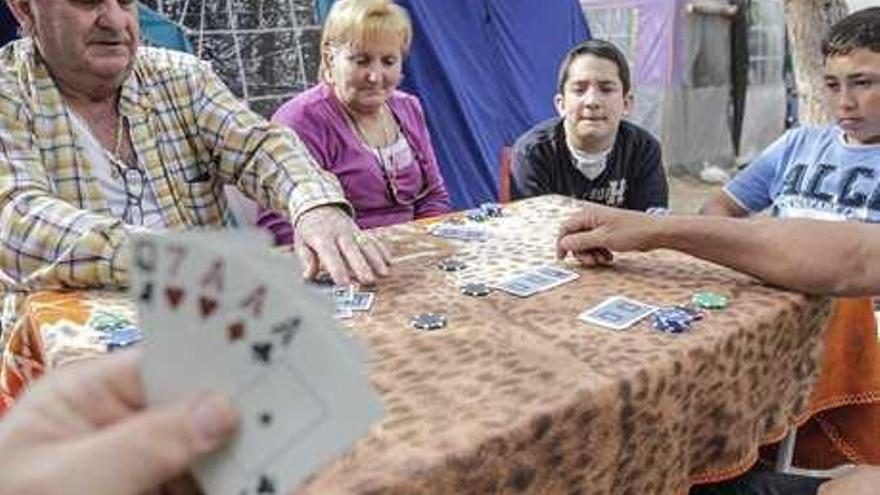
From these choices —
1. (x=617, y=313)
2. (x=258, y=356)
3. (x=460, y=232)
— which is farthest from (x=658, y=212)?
(x=258, y=356)

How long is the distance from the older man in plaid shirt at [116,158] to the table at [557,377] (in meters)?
0.10

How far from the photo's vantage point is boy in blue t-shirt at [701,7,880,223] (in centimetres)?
219

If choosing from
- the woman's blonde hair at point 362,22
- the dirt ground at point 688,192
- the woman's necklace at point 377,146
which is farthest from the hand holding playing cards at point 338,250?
the dirt ground at point 688,192

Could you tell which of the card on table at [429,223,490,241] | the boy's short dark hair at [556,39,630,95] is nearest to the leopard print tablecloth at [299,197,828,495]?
the card on table at [429,223,490,241]

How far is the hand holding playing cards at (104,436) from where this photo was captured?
48 cm

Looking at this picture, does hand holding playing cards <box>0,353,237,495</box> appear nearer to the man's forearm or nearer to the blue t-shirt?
the man's forearm

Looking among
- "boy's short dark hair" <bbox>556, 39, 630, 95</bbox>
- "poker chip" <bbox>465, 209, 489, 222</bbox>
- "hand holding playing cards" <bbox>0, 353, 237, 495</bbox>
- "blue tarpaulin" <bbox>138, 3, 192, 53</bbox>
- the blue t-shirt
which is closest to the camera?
"hand holding playing cards" <bbox>0, 353, 237, 495</bbox>

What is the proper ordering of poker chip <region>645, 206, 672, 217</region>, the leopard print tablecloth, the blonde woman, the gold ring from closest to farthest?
the leopard print tablecloth
the gold ring
poker chip <region>645, 206, 672, 217</region>
the blonde woman

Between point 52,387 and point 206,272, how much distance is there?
5.2 inches

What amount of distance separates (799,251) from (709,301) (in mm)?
180

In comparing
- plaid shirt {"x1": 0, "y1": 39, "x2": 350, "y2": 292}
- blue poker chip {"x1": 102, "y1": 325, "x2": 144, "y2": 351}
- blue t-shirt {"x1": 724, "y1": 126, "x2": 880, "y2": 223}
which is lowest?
blue t-shirt {"x1": 724, "y1": 126, "x2": 880, "y2": 223}

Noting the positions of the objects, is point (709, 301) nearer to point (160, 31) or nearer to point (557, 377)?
point (557, 377)

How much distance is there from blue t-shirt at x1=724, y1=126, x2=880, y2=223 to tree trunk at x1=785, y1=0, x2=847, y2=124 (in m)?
2.44

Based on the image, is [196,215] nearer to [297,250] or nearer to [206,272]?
[297,250]
